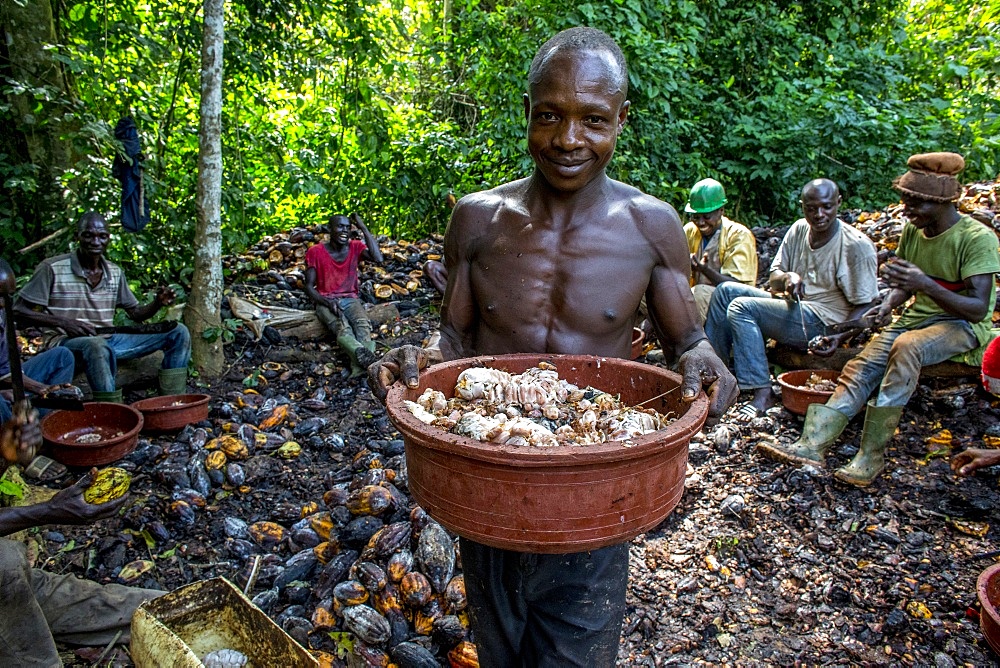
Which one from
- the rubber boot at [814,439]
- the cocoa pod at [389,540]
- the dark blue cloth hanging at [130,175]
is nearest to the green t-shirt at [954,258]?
the rubber boot at [814,439]

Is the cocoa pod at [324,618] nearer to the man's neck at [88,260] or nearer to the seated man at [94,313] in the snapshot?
the seated man at [94,313]

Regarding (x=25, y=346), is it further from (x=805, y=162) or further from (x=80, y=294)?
(x=805, y=162)

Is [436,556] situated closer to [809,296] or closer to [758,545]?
[758,545]

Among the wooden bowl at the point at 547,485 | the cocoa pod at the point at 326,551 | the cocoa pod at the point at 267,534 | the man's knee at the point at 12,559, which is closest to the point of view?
the wooden bowl at the point at 547,485

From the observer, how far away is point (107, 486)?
4043 mm

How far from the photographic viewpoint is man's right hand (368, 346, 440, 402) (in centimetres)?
184

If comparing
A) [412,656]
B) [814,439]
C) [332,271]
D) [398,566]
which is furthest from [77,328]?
[814,439]

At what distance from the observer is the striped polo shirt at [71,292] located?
17.4 ft

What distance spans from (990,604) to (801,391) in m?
2.25

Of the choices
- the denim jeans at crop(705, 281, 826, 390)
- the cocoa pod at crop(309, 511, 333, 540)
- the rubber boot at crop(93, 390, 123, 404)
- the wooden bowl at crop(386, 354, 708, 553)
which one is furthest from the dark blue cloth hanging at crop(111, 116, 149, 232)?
the wooden bowl at crop(386, 354, 708, 553)

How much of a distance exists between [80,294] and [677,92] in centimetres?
758

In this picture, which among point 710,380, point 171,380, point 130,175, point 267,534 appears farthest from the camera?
point 130,175

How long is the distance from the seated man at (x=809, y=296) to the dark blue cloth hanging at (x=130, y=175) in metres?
5.46

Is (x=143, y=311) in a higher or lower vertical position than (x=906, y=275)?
lower
